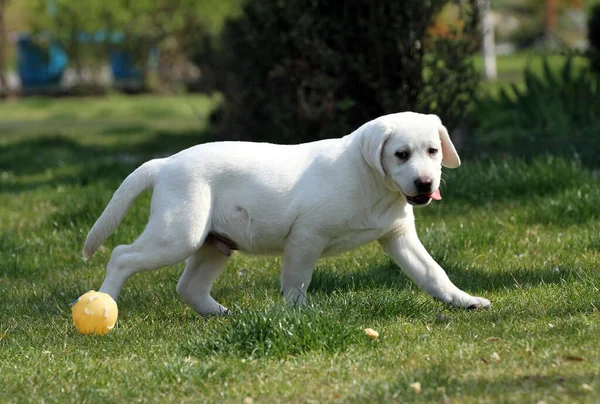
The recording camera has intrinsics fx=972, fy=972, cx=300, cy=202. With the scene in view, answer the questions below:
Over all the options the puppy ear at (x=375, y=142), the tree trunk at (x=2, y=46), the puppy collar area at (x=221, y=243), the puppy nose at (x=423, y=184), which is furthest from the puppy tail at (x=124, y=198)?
the tree trunk at (x=2, y=46)

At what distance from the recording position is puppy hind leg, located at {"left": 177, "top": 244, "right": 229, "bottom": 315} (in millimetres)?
4855

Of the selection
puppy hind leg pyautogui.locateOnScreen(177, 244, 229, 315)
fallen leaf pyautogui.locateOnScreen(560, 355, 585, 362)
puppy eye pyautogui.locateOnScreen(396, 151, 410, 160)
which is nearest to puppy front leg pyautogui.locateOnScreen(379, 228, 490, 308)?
puppy eye pyautogui.locateOnScreen(396, 151, 410, 160)

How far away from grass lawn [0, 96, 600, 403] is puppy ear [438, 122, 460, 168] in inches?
26.4

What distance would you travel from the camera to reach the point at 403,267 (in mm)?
4754

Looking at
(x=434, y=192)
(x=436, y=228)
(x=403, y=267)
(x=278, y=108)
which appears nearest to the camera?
(x=434, y=192)

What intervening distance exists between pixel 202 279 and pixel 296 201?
690 mm

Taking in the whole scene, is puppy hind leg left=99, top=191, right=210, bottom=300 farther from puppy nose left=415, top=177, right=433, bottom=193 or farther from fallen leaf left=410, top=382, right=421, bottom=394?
fallen leaf left=410, top=382, right=421, bottom=394

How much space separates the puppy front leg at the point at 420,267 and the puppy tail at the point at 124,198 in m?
1.19

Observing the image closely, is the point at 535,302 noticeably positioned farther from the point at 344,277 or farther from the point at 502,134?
the point at 502,134

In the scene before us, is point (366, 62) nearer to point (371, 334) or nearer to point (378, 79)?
point (378, 79)

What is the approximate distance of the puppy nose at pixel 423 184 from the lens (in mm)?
4297

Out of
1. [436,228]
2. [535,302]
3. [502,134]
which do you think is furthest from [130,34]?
[535,302]

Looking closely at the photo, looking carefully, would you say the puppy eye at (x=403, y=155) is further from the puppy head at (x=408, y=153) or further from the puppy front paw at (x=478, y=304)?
the puppy front paw at (x=478, y=304)

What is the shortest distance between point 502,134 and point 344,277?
15.9 feet
